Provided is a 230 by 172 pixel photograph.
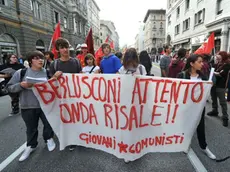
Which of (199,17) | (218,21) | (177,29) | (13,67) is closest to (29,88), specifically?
(13,67)

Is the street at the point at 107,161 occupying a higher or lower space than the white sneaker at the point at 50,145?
Answer: lower

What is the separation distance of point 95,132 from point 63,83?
2.84ft

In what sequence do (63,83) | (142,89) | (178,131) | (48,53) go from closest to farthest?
(142,89), (178,131), (63,83), (48,53)

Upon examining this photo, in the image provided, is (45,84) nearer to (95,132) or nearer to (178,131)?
(95,132)

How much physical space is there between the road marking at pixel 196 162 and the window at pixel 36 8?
66.7 ft

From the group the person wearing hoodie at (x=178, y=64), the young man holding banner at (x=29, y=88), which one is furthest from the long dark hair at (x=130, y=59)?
the person wearing hoodie at (x=178, y=64)

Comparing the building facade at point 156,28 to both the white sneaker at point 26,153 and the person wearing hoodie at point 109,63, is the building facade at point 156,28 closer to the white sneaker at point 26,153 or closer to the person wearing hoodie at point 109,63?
the person wearing hoodie at point 109,63

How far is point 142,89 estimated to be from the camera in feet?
6.66

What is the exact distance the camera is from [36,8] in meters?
18.0

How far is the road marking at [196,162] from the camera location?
218 centimetres

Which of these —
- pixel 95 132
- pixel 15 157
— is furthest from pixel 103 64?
pixel 15 157

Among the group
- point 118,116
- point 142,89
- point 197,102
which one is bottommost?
point 118,116

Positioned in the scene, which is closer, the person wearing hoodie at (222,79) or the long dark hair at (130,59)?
the long dark hair at (130,59)

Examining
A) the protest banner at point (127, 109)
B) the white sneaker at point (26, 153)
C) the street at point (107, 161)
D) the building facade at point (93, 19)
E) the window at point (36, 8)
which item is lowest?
the street at point (107, 161)
